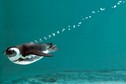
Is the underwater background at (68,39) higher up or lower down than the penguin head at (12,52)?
higher up

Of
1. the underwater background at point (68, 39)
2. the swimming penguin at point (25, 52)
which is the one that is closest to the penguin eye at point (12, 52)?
the swimming penguin at point (25, 52)

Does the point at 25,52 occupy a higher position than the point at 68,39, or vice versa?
the point at 68,39

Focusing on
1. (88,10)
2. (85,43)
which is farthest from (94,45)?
(88,10)

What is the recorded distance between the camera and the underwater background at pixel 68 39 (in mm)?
3727

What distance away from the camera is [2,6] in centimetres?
369

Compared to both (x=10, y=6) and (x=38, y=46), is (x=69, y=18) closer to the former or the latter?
(x=10, y=6)

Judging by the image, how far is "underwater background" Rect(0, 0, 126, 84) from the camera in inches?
147

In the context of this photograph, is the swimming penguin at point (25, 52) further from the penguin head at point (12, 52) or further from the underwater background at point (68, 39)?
the underwater background at point (68, 39)

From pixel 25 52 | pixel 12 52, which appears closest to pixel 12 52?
pixel 12 52

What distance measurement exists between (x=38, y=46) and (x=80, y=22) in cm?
109

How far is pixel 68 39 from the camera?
3.81m

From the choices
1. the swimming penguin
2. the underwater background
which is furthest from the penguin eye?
the underwater background

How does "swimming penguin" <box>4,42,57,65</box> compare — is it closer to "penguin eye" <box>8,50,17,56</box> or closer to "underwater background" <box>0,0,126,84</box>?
"penguin eye" <box>8,50,17,56</box>

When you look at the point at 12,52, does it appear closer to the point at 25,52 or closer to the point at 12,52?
the point at 12,52
